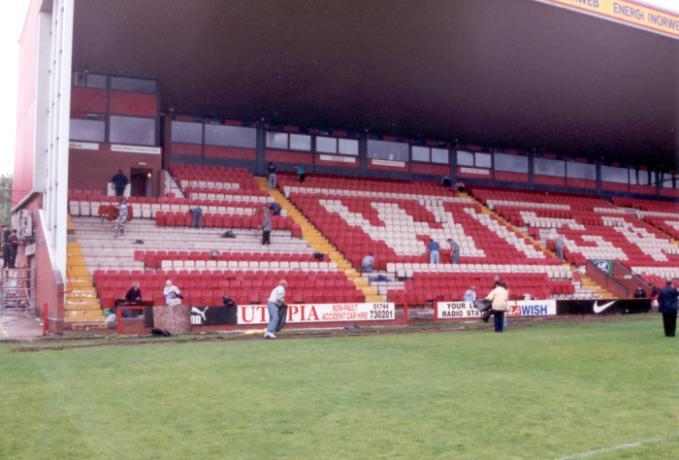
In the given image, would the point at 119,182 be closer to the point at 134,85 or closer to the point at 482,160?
the point at 134,85

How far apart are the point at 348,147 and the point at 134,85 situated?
44.2 feet

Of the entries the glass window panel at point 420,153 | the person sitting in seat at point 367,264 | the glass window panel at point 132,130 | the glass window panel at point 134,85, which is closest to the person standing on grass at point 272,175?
the glass window panel at point 132,130

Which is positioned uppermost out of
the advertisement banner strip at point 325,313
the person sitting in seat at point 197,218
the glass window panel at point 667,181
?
the glass window panel at point 667,181

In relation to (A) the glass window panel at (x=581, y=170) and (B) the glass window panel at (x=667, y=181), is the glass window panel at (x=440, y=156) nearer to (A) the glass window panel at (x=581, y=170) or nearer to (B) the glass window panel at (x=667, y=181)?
(A) the glass window panel at (x=581, y=170)

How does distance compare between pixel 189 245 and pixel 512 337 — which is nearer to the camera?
pixel 512 337

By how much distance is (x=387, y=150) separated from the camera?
4184 centimetres

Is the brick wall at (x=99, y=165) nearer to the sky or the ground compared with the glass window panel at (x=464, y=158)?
nearer to the ground

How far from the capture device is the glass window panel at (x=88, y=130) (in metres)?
30.8

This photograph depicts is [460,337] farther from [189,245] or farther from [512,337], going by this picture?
[189,245]

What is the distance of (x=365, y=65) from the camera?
99.2 feet

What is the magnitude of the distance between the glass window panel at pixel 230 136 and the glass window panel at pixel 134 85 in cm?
540

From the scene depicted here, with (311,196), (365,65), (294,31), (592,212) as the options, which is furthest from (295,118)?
(592,212)

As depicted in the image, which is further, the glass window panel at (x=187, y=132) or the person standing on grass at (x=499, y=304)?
the glass window panel at (x=187, y=132)

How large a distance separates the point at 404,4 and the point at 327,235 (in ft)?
36.4
